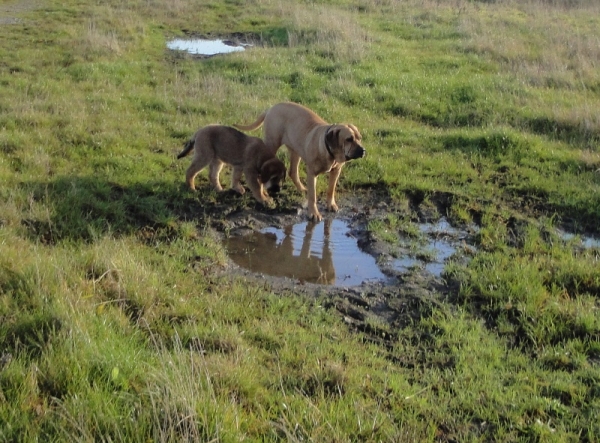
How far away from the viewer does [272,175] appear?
7453mm

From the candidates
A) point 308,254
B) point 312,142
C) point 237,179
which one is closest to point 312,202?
point 312,142

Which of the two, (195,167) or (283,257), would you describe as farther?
(195,167)

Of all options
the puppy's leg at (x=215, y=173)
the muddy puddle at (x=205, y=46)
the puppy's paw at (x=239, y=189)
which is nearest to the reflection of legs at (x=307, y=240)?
the puppy's paw at (x=239, y=189)

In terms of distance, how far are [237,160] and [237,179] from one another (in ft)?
0.82

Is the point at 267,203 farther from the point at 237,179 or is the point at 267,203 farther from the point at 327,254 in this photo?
the point at 327,254

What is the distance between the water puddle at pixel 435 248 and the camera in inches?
242

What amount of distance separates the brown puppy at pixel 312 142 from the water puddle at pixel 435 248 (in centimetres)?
112

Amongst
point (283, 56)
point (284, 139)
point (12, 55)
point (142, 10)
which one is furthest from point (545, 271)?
point (142, 10)

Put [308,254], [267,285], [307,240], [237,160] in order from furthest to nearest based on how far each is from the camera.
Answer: [237,160]
[307,240]
[308,254]
[267,285]

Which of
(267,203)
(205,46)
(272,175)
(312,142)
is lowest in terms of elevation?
(267,203)

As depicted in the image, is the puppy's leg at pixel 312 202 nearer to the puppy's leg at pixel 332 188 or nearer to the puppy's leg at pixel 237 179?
the puppy's leg at pixel 332 188

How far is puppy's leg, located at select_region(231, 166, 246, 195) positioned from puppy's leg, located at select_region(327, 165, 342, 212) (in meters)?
1.03

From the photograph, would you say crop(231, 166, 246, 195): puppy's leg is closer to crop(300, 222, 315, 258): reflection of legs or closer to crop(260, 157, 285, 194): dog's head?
crop(260, 157, 285, 194): dog's head

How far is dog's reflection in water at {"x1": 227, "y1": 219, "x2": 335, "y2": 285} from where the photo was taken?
6078 millimetres
